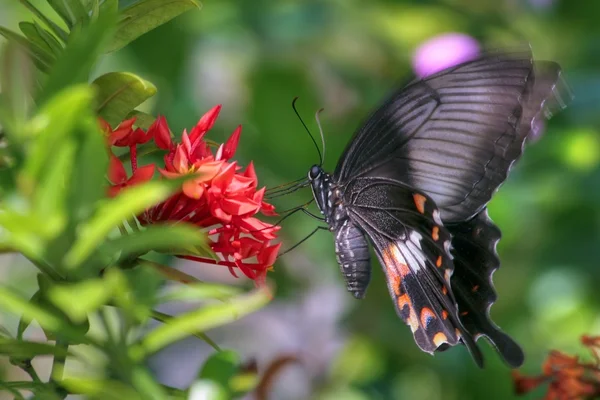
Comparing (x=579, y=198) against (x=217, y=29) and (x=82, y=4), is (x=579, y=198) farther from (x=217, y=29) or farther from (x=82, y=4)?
(x=82, y=4)

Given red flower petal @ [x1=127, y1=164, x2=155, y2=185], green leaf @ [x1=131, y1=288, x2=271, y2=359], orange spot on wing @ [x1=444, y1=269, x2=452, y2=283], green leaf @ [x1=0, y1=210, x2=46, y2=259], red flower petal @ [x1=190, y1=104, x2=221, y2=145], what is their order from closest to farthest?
green leaf @ [x1=0, y1=210, x2=46, y2=259] < green leaf @ [x1=131, y1=288, x2=271, y2=359] < red flower petal @ [x1=127, y1=164, x2=155, y2=185] < red flower petal @ [x1=190, y1=104, x2=221, y2=145] < orange spot on wing @ [x1=444, y1=269, x2=452, y2=283]

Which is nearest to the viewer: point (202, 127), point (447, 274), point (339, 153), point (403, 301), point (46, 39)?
point (46, 39)

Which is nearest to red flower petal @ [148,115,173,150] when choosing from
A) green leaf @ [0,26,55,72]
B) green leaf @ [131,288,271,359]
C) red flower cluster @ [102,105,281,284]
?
red flower cluster @ [102,105,281,284]

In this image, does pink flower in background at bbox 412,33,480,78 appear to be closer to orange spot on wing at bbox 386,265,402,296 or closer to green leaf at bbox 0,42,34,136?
orange spot on wing at bbox 386,265,402,296

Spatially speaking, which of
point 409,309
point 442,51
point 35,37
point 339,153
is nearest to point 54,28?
point 35,37

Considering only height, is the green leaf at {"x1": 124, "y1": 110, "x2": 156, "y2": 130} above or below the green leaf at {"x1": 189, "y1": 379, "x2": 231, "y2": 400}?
above

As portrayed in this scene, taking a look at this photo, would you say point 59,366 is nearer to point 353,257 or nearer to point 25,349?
point 25,349

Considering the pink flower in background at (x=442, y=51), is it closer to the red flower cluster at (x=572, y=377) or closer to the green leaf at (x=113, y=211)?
the red flower cluster at (x=572, y=377)
